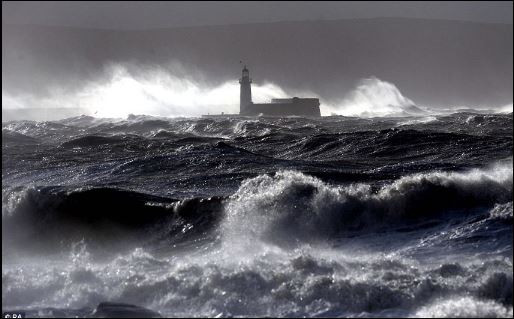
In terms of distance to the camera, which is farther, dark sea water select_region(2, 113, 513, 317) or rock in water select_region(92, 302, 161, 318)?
dark sea water select_region(2, 113, 513, 317)

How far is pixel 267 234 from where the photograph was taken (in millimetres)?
12711

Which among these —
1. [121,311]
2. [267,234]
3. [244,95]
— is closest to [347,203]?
[267,234]

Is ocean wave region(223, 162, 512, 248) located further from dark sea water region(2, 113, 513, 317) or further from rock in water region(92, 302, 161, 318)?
rock in water region(92, 302, 161, 318)

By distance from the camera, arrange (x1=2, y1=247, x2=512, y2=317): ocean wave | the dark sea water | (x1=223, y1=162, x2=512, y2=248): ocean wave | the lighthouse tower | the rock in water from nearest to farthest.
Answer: the rock in water
(x1=2, y1=247, x2=512, y2=317): ocean wave
the dark sea water
(x1=223, y1=162, x2=512, y2=248): ocean wave
the lighthouse tower

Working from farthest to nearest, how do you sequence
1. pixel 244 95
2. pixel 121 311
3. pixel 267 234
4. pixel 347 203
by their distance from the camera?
pixel 244 95, pixel 347 203, pixel 267 234, pixel 121 311

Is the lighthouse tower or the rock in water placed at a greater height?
the lighthouse tower

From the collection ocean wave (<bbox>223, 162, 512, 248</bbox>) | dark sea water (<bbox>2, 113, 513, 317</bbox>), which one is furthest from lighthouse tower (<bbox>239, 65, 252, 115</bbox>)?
ocean wave (<bbox>223, 162, 512, 248</bbox>)

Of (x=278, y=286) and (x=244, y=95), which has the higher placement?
(x=244, y=95)

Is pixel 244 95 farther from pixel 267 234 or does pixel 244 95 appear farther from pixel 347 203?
pixel 267 234

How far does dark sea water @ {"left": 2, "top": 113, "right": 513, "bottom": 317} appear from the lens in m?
9.43

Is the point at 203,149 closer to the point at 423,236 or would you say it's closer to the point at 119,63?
the point at 423,236

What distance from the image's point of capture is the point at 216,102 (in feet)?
270

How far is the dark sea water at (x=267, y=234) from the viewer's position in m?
9.43

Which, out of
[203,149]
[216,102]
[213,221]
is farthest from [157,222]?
[216,102]
